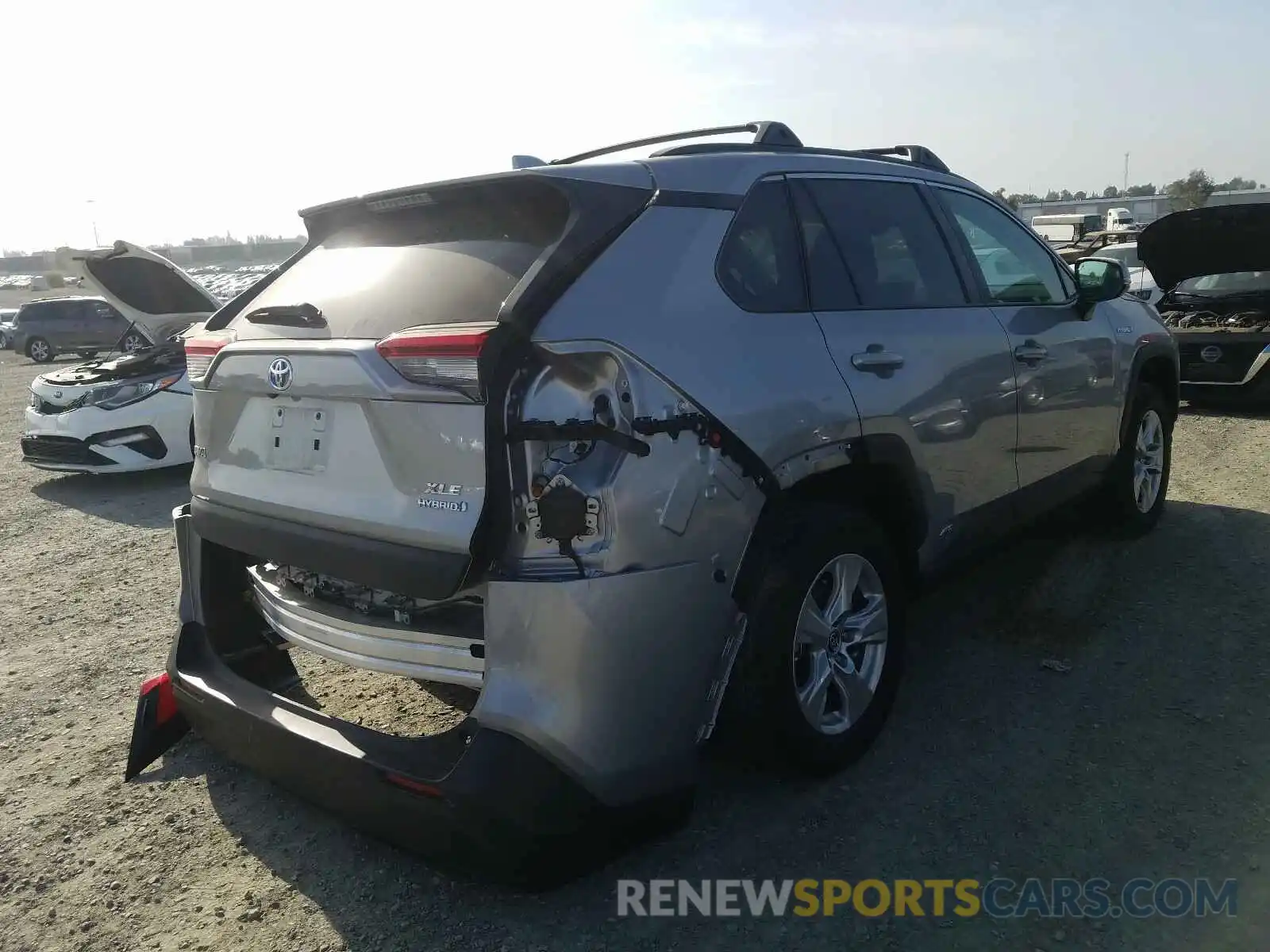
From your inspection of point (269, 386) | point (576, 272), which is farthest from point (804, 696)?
point (269, 386)

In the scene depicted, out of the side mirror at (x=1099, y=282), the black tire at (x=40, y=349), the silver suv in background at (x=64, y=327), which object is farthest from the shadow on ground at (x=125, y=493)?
the black tire at (x=40, y=349)

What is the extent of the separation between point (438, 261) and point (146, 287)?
650 centimetres

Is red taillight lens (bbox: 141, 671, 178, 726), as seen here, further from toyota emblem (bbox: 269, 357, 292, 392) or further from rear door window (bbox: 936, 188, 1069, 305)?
rear door window (bbox: 936, 188, 1069, 305)

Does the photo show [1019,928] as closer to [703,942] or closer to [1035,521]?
[703,942]

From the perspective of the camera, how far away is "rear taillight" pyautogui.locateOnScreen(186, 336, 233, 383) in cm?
306

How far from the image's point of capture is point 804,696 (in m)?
3.00

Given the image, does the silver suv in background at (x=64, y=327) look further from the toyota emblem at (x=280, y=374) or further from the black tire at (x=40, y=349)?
the toyota emblem at (x=280, y=374)

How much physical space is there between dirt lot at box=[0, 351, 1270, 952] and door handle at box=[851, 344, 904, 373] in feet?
4.27

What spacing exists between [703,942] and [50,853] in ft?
6.74

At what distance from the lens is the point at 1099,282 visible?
4578 mm

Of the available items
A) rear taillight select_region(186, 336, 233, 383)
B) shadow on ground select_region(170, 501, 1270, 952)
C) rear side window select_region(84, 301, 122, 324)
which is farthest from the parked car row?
rear side window select_region(84, 301, 122, 324)

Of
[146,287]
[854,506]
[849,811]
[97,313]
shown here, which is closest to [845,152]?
[854,506]

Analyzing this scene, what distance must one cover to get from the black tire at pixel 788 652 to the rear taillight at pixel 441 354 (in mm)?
1004

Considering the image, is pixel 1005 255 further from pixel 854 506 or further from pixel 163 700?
pixel 163 700
